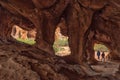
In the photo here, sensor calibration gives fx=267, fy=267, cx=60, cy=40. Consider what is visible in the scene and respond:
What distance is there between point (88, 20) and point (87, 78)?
5.64 feet

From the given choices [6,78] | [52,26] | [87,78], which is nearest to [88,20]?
[52,26]

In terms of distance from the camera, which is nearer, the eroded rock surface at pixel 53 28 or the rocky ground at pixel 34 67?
the rocky ground at pixel 34 67

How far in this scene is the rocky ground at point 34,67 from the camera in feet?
19.2

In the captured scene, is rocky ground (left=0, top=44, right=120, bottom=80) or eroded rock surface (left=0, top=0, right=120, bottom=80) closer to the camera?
rocky ground (left=0, top=44, right=120, bottom=80)

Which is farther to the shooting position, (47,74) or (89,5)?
(89,5)

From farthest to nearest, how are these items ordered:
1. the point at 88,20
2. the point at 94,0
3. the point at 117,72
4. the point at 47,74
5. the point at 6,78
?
the point at 117,72
the point at 88,20
the point at 94,0
the point at 47,74
the point at 6,78

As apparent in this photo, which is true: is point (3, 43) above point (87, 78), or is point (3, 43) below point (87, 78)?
above

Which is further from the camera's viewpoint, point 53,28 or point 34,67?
point 53,28

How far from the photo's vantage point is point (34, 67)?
6.27 meters

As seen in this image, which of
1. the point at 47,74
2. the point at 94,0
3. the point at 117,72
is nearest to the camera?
the point at 47,74

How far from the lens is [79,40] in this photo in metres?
7.75

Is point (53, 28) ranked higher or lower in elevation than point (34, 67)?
higher

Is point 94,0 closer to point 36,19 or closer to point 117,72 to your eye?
point 36,19

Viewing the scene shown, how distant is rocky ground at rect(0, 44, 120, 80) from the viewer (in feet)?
19.2
